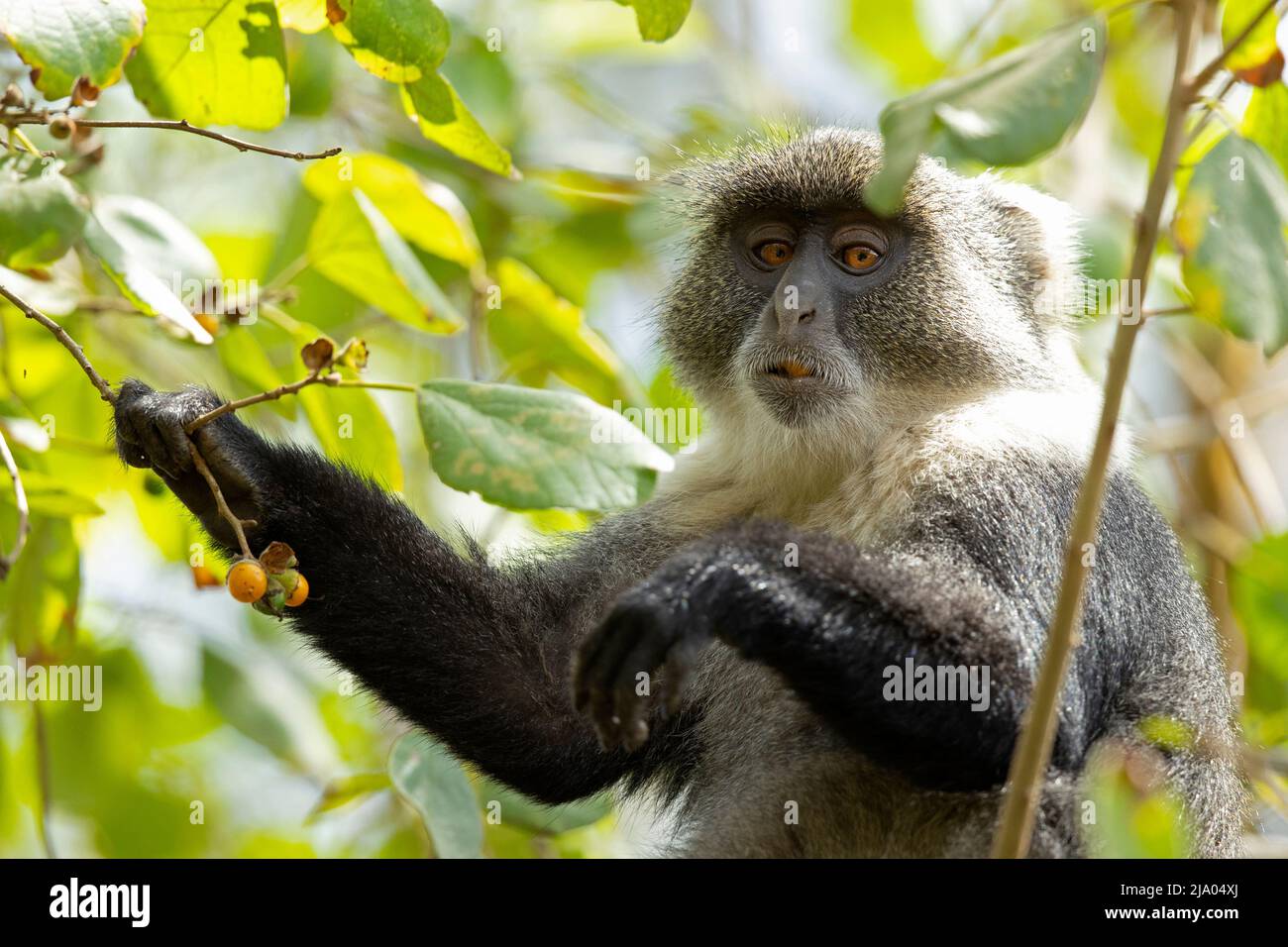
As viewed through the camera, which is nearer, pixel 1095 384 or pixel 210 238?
pixel 1095 384

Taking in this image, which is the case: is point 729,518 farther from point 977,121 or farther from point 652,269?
point 977,121

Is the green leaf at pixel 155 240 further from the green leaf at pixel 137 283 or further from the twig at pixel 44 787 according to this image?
the twig at pixel 44 787

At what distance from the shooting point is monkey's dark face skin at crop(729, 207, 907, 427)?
6.66m

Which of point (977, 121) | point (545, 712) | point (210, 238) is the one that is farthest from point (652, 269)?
point (977, 121)

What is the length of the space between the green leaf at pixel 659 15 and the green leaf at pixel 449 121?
27.9 inches

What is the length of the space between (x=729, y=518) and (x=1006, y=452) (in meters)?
1.56

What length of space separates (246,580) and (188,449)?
865 mm

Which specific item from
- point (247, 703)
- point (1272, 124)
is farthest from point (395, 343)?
point (1272, 124)

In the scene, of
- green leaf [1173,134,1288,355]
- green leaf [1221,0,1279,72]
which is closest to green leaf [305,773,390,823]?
green leaf [1173,134,1288,355]

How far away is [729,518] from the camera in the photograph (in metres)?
7.43

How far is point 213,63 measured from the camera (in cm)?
547

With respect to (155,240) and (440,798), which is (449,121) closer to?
(155,240)

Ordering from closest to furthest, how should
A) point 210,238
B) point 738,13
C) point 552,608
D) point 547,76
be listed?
point 552,608 → point 210,238 → point 547,76 → point 738,13

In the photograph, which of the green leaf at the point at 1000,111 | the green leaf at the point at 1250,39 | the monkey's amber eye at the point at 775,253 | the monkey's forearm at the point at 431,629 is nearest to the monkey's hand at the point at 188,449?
the monkey's forearm at the point at 431,629
